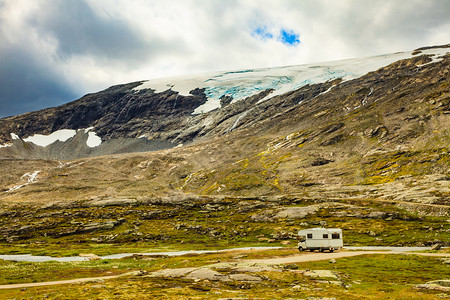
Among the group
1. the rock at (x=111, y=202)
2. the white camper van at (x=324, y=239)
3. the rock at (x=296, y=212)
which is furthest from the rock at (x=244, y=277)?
the rock at (x=111, y=202)

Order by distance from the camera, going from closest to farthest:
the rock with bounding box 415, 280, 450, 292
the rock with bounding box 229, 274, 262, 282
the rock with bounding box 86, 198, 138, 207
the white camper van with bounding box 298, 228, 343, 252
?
the rock with bounding box 415, 280, 450, 292
the rock with bounding box 229, 274, 262, 282
the white camper van with bounding box 298, 228, 343, 252
the rock with bounding box 86, 198, 138, 207

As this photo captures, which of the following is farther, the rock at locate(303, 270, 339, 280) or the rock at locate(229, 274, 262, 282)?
the rock at locate(303, 270, 339, 280)

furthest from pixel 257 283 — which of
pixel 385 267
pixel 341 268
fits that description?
pixel 385 267

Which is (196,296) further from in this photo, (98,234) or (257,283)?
(98,234)

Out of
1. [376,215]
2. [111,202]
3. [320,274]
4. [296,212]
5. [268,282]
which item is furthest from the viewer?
[111,202]

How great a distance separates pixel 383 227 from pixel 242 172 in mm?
114450

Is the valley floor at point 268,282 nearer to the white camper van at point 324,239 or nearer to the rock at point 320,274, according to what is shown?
the rock at point 320,274

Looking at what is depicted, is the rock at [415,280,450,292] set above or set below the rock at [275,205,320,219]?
below

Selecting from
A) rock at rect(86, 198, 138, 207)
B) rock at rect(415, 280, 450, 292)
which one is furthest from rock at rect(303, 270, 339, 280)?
rock at rect(86, 198, 138, 207)

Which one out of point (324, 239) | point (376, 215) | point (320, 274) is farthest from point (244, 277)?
point (376, 215)

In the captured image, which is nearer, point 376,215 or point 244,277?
point 244,277

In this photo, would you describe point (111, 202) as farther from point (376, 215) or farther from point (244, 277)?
point (244, 277)

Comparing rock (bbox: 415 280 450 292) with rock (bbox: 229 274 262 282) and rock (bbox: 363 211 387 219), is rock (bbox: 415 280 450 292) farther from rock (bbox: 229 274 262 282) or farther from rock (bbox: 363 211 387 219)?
rock (bbox: 363 211 387 219)

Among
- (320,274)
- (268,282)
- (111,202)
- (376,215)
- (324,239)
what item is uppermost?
(111,202)
